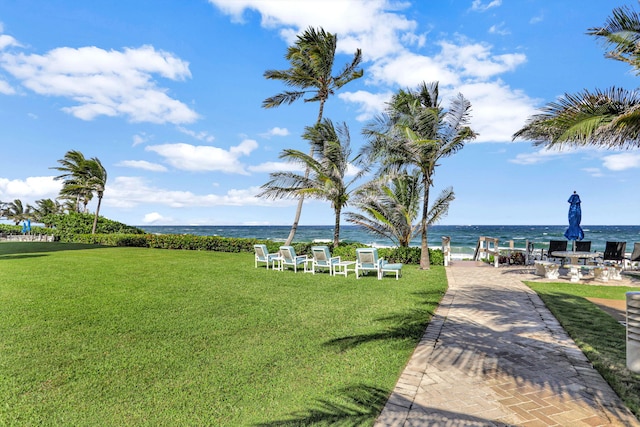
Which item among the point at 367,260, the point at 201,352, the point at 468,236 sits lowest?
the point at 201,352

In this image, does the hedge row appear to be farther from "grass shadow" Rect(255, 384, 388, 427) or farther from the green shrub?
"grass shadow" Rect(255, 384, 388, 427)

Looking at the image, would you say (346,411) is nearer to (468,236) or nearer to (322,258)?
(322,258)

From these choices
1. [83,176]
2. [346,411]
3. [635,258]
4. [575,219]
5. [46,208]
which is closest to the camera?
[346,411]

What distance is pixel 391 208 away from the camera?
16.7m

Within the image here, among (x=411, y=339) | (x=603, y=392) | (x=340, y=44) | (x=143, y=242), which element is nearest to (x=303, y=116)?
(x=340, y=44)

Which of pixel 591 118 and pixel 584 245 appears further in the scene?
pixel 584 245

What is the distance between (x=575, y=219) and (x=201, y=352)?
41.6ft

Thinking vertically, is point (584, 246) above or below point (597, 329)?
above

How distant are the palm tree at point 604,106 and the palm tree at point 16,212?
227ft

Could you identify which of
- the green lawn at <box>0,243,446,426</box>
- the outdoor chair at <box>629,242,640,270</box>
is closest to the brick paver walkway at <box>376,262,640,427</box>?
the green lawn at <box>0,243,446,426</box>

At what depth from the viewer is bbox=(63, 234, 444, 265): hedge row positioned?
14828 mm

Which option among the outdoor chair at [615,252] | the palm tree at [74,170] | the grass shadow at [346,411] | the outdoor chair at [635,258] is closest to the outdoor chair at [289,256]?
the grass shadow at [346,411]

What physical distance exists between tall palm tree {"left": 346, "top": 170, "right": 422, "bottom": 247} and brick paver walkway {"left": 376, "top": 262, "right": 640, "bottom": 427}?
10.1 m

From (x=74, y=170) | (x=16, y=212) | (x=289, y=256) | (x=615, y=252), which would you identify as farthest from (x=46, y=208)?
(x=615, y=252)
